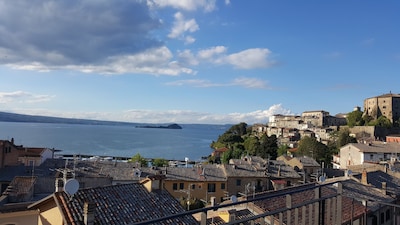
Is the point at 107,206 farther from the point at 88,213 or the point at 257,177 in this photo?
the point at 257,177

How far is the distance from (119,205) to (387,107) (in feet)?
281

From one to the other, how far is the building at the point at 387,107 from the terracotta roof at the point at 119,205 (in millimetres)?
81837

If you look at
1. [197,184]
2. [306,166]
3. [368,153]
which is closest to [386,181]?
[197,184]

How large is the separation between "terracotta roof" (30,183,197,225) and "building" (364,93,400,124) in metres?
81.8

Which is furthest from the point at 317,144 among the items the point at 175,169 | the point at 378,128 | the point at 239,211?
the point at 239,211

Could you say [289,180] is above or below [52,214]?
below

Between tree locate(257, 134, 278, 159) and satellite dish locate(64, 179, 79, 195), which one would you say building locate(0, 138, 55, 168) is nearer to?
satellite dish locate(64, 179, 79, 195)

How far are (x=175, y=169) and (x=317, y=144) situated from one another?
104 feet

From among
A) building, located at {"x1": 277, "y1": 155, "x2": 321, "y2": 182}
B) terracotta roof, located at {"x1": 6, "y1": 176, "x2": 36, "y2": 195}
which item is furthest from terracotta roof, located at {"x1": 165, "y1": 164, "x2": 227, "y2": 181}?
terracotta roof, located at {"x1": 6, "y1": 176, "x2": 36, "y2": 195}

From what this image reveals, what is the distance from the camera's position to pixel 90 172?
27234mm

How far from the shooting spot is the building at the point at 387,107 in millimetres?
81062

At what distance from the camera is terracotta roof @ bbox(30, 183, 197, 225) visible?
864cm

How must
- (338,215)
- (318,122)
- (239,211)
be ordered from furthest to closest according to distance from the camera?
1. (318,122)
2. (239,211)
3. (338,215)

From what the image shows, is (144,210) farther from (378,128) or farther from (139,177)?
(378,128)
